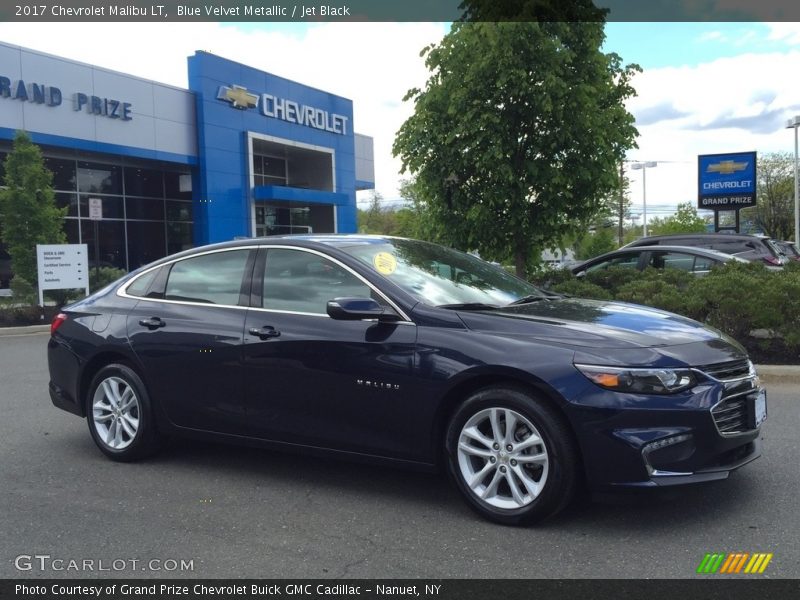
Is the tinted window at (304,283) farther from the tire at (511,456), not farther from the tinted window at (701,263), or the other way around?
the tinted window at (701,263)

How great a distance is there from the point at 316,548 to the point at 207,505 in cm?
101

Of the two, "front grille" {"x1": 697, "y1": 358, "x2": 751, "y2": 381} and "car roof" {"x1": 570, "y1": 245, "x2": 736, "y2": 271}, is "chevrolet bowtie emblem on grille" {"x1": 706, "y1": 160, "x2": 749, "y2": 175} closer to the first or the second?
"car roof" {"x1": 570, "y1": 245, "x2": 736, "y2": 271}

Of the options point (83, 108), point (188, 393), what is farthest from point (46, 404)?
point (83, 108)

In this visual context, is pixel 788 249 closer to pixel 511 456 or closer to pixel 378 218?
pixel 511 456

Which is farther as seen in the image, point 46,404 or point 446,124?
point 446,124

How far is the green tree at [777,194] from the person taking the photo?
5325 centimetres

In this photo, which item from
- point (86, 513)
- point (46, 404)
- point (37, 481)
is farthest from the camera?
point (46, 404)

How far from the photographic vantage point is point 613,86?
1252cm

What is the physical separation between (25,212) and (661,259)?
14.9 metres

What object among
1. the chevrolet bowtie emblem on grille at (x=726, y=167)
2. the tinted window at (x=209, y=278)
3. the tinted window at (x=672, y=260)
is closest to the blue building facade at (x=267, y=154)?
the chevrolet bowtie emblem on grille at (x=726, y=167)

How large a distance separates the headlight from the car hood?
0.15 m

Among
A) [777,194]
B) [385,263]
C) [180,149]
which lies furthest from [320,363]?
[777,194]

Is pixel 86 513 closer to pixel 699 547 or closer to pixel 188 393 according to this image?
pixel 188 393

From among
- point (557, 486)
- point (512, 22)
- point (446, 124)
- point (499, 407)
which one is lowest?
point (557, 486)
